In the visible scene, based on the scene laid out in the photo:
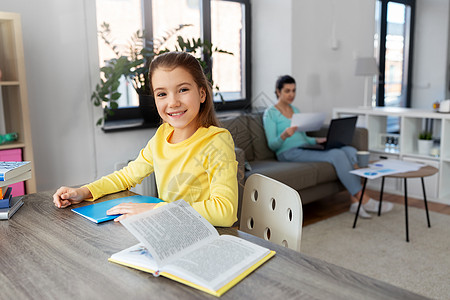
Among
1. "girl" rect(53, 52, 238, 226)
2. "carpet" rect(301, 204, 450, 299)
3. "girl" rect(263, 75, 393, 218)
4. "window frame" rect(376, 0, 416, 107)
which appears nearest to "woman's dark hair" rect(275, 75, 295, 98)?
"girl" rect(263, 75, 393, 218)

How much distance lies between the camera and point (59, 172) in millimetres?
2732

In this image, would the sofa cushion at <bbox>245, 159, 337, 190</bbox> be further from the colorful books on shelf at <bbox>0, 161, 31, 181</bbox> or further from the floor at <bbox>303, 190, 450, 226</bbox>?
the colorful books on shelf at <bbox>0, 161, 31, 181</bbox>

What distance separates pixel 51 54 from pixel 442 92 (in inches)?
197

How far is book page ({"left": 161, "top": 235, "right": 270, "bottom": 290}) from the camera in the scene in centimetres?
84

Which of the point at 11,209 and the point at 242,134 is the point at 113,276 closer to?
the point at 11,209

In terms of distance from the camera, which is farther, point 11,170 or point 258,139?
point 258,139

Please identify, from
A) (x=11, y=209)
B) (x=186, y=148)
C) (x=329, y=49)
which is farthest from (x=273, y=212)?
(x=329, y=49)

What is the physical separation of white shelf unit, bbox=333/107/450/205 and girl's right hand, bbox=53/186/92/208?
2873 mm

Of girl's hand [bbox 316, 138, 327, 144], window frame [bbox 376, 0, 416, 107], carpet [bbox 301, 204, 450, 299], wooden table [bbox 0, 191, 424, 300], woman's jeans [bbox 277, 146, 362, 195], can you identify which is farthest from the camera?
window frame [bbox 376, 0, 416, 107]

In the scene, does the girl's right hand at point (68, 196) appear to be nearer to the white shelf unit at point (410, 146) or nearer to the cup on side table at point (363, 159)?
the cup on side table at point (363, 159)

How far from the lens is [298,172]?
2.99m

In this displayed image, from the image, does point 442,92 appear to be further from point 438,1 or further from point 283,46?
point 283,46

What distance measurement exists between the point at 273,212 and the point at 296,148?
2082 millimetres

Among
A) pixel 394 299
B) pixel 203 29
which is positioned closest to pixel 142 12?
pixel 203 29
